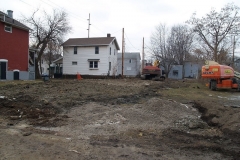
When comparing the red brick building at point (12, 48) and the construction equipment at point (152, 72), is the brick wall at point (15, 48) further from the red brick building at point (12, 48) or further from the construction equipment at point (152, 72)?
the construction equipment at point (152, 72)

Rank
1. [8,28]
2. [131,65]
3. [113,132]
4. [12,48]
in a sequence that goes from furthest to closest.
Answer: [131,65]
[12,48]
[8,28]
[113,132]

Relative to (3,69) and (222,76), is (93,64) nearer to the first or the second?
(3,69)

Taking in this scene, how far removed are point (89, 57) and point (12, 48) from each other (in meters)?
15.2

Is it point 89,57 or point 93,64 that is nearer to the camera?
point 93,64

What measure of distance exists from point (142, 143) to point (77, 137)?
1.63m

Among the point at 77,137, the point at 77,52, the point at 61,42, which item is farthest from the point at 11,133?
the point at 77,52

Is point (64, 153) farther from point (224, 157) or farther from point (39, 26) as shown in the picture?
point (39, 26)

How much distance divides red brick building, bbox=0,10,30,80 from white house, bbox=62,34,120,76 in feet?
39.7

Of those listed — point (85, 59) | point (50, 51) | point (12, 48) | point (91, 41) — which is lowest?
point (85, 59)

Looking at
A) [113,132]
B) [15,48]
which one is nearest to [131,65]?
[15,48]

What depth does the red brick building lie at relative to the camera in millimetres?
25031

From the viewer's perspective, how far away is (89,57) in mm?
39750

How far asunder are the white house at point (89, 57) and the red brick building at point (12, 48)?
1210 centimetres

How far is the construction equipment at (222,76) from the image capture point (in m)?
17.6
